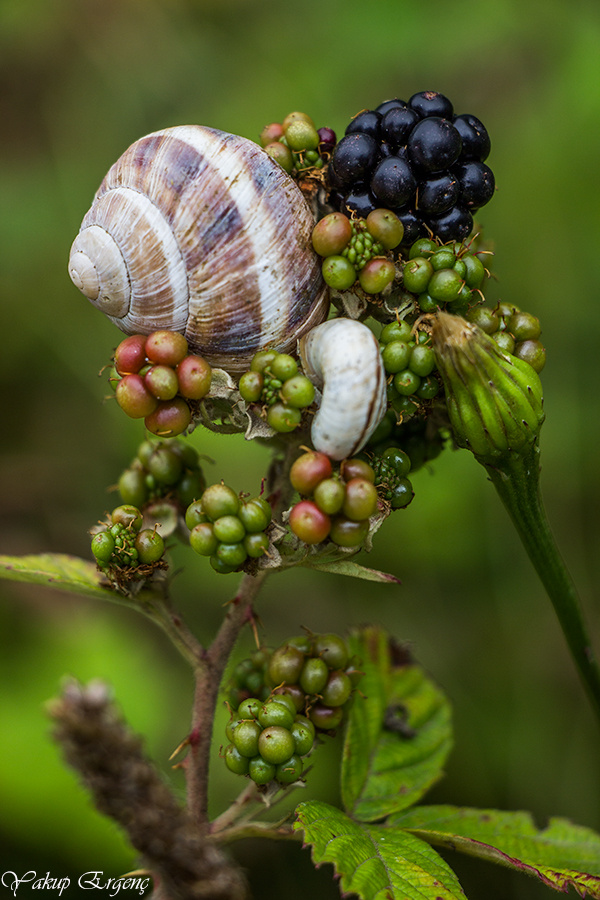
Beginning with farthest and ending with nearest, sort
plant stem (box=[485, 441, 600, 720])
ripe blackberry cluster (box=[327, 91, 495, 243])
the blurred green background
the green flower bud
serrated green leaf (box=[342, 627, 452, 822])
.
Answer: the blurred green background
serrated green leaf (box=[342, 627, 452, 822])
plant stem (box=[485, 441, 600, 720])
ripe blackberry cluster (box=[327, 91, 495, 243])
the green flower bud

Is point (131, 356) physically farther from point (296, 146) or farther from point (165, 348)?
point (296, 146)

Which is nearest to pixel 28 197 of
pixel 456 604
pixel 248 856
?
pixel 456 604

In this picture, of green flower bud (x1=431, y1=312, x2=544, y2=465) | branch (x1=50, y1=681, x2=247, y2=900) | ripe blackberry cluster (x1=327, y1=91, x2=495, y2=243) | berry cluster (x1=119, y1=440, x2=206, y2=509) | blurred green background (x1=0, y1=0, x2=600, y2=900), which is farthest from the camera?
blurred green background (x1=0, y1=0, x2=600, y2=900)

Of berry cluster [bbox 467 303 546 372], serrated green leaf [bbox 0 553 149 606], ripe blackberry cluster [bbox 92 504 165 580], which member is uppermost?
berry cluster [bbox 467 303 546 372]

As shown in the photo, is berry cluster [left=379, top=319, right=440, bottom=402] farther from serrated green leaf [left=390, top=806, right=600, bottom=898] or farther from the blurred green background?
the blurred green background

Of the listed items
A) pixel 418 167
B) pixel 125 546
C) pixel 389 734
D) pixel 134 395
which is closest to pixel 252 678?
pixel 125 546

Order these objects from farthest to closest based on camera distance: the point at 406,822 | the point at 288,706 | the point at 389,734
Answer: the point at 389,734 < the point at 406,822 < the point at 288,706

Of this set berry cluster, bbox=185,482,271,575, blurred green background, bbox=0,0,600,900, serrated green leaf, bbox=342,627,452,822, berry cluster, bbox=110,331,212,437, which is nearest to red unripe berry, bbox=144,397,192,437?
berry cluster, bbox=110,331,212,437
